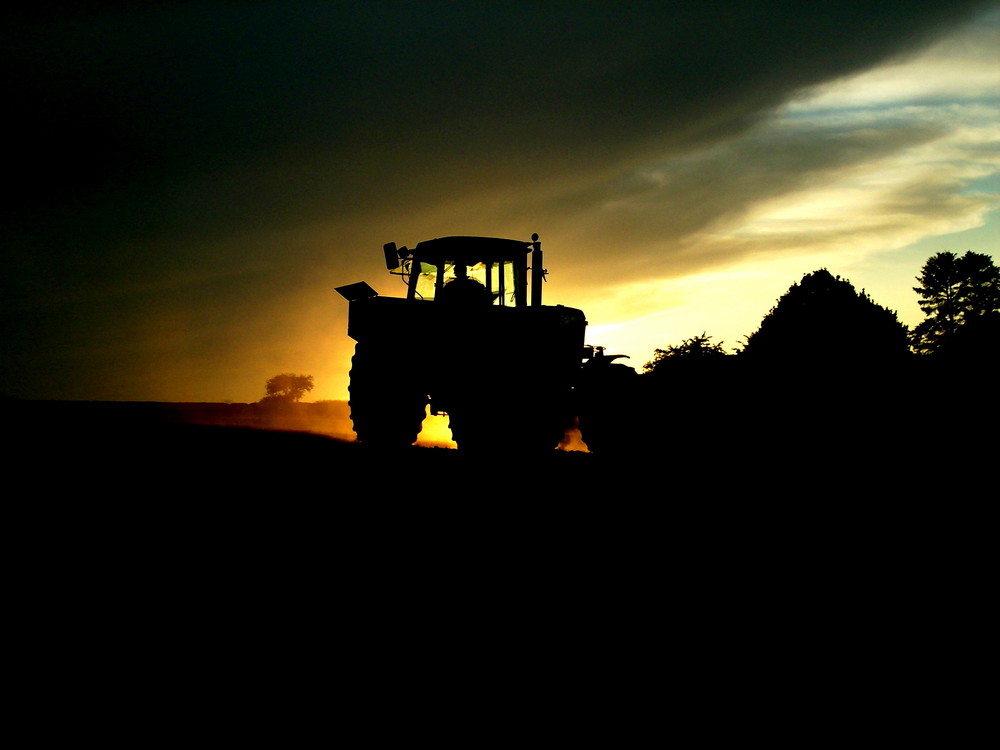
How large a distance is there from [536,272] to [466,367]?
7.87ft

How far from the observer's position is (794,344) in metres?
36.4

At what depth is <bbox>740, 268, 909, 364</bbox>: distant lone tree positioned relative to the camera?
35062 millimetres

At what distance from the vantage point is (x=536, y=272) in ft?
31.9

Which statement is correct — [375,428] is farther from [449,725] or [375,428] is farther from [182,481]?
[449,725]

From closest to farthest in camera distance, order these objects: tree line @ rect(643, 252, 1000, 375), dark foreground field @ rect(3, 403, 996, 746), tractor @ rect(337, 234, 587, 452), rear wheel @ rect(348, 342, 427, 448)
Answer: dark foreground field @ rect(3, 403, 996, 746) < tractor @ rect(337, 234, 587, 452) < rear wheel @ rect(348, 342, 427, 448) < tree line @ rect(643, 252, 1000, 375)

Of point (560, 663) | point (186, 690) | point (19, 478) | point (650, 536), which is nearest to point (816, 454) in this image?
point (650, 536)

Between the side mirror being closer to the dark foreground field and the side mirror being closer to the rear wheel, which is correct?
the rear wheel

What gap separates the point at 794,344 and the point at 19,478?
38.0 meters

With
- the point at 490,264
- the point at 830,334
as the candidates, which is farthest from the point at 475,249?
the point at 830,334

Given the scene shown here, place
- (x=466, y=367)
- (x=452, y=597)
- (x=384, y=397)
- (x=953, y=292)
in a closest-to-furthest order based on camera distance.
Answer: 1. (x=452, y=597)
2. (x=466, y=367)
3. (x=384, y=397)
4. (x=953, y=292)

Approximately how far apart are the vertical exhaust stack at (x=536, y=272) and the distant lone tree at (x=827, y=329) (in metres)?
27.4

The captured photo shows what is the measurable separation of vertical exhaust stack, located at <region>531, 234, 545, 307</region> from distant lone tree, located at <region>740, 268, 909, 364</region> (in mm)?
27355

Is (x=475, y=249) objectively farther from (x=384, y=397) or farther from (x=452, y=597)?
(x=452, y=597)

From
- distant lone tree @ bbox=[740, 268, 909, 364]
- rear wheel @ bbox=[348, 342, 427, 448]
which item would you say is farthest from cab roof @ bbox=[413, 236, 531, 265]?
distant lone tree @ bbox=[740, 268, 909, 364]
